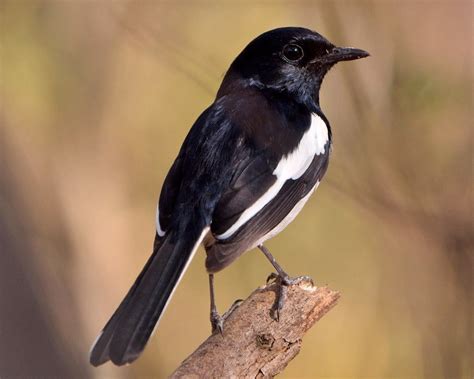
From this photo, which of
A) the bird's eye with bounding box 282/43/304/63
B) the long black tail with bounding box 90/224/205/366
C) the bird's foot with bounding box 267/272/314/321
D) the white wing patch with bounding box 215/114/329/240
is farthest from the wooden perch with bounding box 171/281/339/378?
the bird's eye with bounding box 282/43/304/63

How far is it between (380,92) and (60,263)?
8.48 feet

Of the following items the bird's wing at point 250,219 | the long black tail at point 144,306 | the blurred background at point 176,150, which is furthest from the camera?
the blurred background at point 176,150

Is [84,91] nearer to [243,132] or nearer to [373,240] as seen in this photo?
[373,240]

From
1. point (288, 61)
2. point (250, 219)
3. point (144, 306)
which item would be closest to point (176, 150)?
point (288, 61)

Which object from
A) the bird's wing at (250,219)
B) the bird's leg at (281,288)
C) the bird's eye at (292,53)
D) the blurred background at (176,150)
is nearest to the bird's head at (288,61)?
the bird's eye at (292,53)

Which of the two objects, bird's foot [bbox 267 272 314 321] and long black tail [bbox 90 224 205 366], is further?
bird's foot [bbox 267 272 314 321]

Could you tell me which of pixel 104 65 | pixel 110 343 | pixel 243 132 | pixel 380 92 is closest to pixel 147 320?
pixel 110 343

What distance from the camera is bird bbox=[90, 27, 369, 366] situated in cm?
403

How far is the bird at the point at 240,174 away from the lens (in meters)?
4.03

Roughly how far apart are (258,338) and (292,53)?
75.2 inches

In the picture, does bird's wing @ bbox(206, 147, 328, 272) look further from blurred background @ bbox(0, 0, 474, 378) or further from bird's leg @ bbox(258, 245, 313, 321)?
blurred background @ bbox(0, 0, 474, 378)

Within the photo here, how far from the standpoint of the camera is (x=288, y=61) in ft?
17.3

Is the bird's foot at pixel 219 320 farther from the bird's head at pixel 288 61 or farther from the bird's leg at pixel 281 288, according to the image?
the bird's head at pixel 288 61

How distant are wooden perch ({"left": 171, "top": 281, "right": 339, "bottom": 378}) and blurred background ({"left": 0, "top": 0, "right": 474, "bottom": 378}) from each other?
4.90 feet
